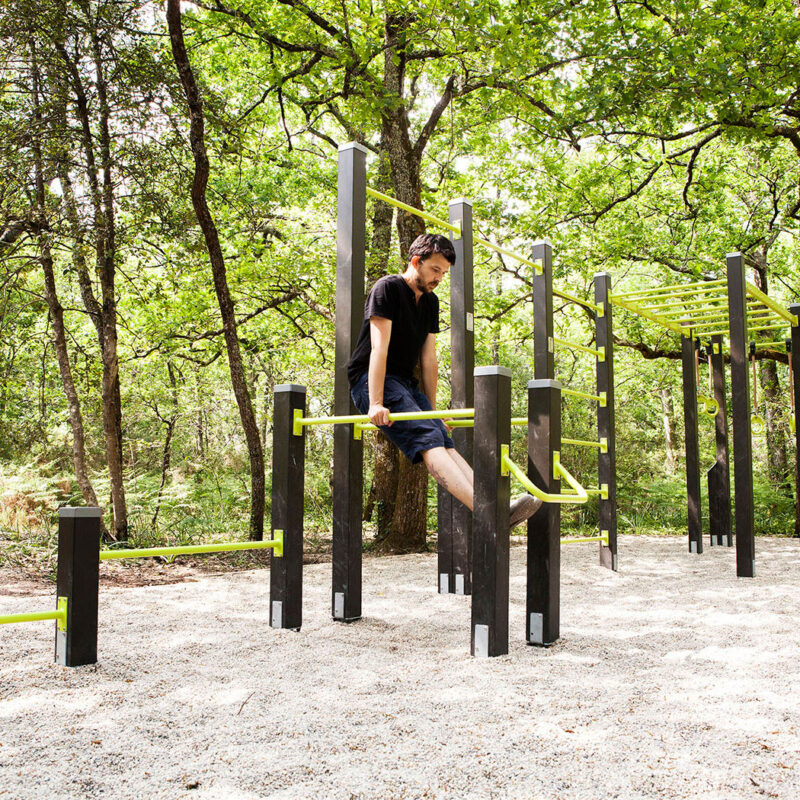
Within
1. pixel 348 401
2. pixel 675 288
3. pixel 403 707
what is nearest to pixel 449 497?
pixel 348 401

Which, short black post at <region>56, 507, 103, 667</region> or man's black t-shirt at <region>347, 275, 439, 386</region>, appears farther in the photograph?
man's black t-shirt at <region>347, 275, 439, 386</region>

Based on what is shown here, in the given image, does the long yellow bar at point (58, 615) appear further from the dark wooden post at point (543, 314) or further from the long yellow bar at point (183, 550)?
the dark wooden post at point (543, 314)

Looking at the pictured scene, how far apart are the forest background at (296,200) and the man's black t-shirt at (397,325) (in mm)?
2952

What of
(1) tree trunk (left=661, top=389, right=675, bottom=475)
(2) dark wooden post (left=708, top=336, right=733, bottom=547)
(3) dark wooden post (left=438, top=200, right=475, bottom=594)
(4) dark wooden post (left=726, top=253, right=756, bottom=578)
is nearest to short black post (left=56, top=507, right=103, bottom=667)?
(3) dark wooden post (left=438, top=200, right=475, bottom=594)

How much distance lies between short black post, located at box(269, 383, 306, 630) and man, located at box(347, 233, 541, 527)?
1.09 ft

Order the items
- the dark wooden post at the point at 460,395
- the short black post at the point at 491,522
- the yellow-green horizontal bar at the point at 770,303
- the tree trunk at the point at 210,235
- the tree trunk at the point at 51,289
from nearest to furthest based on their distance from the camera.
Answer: the short black post at the point at 491,522, the dark wooden post at the point at 460,395, the yellow-green horizontal bar at the point at 770,303, the tree trunk at the point at 210,235, the tree trunk at the point at 51,289

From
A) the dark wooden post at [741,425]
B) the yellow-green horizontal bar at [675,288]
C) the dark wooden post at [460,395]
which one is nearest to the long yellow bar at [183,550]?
the dark wooden post at [460,395]

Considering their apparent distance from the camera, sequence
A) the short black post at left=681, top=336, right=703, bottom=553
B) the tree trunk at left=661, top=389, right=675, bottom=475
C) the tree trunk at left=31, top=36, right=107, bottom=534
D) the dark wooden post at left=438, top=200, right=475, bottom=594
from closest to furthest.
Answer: the dark wooden post at left=438, top=200, right=475, bottom=594
the tree trunk at left=31, top=36, right=107, bottom=534
the short black post at left=681, top=336, right=703, bottom=553
the tree trunk at left=661, top=389, right=675, bottom=475

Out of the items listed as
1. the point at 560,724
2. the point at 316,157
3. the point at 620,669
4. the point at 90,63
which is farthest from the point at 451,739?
the point at 316,157

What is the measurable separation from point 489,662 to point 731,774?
1.08 meters

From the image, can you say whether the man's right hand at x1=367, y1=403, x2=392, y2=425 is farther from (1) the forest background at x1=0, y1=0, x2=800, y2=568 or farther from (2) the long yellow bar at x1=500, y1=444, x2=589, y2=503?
(1) the forest background at x1=0, y1=0, x2=800, y2=568

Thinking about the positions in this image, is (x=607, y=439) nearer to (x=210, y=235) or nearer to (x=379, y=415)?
(x=379, y=415)

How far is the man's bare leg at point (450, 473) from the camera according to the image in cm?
285

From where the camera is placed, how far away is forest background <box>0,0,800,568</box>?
580 cm
